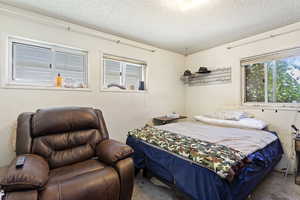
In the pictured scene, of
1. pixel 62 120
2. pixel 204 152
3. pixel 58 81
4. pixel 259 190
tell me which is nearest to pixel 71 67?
pixel 58 81

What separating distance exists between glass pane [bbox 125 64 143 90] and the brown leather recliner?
1338mm

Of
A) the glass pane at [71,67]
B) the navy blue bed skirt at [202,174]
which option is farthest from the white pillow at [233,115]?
the glass pane at [71,67]

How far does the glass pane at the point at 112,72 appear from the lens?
289 centimetres

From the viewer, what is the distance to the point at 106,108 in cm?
274

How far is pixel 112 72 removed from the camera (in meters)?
2.98

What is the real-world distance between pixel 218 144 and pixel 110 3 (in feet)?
7.13

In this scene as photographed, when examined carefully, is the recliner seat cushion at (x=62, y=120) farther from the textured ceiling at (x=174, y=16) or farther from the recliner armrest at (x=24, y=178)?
the textured ceiling at (x=174, y=16)

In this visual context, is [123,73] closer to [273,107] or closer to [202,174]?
[202,174]

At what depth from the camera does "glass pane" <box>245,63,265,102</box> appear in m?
2.75

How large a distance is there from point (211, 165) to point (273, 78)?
2.36 metres

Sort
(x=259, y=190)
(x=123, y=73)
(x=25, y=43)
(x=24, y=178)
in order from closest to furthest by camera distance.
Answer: (x=24, y=178) → (x=259, y=190) → (x=25, y=43) → (x=123, y=73)

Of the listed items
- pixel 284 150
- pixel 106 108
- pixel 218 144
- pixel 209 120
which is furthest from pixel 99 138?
pixel 284 150

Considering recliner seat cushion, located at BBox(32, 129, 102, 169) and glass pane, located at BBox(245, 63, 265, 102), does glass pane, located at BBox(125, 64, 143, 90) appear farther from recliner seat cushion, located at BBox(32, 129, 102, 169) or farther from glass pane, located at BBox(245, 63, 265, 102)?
glass pane, located at BBox(245, 63, 265, 102)

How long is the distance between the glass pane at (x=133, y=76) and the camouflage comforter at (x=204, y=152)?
146cm
